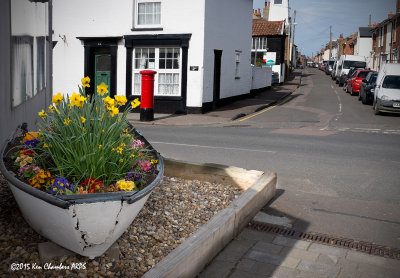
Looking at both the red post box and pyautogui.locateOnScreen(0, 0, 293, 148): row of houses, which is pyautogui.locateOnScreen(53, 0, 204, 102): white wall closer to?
pyautogui.locateOnScreen(0, 0, 293, 148): row of houses

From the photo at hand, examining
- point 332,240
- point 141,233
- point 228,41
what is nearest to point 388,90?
point 228,41

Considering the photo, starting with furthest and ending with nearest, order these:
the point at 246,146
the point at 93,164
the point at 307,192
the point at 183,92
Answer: the point at 183,92 < the point at 246,146 < the point at 307,192 < the point at 93,164

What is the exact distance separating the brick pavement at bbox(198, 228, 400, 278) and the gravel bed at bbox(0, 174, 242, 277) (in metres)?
0.49

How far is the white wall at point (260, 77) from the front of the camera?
2891cm

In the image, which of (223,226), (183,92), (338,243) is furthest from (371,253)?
(183,92)

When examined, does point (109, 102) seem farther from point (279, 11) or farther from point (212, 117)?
point (279, 11)

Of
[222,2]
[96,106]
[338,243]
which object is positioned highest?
[222,2]

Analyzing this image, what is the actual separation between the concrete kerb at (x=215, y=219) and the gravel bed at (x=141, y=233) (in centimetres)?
26

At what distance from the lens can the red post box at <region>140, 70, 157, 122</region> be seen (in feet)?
53.2

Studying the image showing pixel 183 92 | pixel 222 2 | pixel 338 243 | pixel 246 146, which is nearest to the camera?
pixel 338 243

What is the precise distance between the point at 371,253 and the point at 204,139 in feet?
25.6

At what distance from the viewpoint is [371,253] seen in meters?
4.54

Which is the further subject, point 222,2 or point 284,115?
point 222,2

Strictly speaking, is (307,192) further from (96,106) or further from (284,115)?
(284,115)
